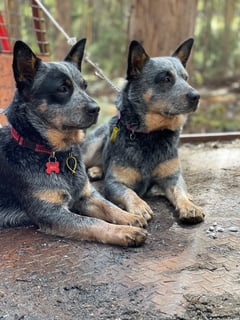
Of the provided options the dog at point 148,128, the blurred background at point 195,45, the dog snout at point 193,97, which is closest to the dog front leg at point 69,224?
the dog at point 148,128

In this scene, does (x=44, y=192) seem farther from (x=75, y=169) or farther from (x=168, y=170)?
(x=168, y=170)

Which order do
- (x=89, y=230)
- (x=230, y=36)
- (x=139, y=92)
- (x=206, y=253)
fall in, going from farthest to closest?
(x=230, y=36) → (x=139, y=92) → (x=89, y=230) → (x=206, y=253)

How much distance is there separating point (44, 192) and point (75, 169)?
0.36m

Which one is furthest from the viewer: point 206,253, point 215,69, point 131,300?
point 215,69

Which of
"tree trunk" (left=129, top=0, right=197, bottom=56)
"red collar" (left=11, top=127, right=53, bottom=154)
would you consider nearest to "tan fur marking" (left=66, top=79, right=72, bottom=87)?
"red collar" (left=11, top=127, right=53, bottom=154)

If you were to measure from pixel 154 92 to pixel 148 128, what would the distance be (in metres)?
0.32

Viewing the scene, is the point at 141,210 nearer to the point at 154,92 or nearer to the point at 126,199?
the point at 126,199

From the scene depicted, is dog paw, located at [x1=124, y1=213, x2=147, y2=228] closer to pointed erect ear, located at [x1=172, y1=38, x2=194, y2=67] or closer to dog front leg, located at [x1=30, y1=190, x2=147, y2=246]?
dog front leg, located at [x1=30, y1=190, x2=147, y2=246]

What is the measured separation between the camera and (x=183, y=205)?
3691 millimetres

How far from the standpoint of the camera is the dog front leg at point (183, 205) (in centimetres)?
356

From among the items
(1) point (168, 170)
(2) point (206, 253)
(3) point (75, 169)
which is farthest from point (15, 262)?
(1) point (168, 170)

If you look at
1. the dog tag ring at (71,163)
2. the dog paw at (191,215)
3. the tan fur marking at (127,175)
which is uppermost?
the dog tag ring at (71,163)

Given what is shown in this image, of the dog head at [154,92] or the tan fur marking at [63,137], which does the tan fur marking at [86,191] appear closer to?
the tan fur marking at [63,137]

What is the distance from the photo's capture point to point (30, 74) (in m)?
3.38
